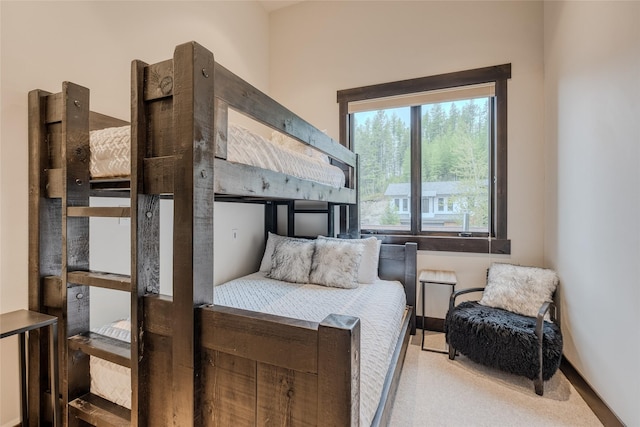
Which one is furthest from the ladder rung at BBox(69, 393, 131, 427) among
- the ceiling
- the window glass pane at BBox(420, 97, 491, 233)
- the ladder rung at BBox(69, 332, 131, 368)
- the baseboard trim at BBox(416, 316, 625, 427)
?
the ceiling

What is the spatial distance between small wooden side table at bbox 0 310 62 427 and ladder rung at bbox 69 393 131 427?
110 mm

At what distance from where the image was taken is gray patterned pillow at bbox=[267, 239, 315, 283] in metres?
2.72

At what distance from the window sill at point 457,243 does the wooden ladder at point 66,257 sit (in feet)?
8.45

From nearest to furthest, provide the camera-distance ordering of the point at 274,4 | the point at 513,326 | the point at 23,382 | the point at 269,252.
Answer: the point at 23,382 < the point at 513,326 < the point at 269,252 < the point at 274,4

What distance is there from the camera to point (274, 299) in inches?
86.8

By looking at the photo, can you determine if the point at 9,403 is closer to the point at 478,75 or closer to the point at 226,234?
the point at 226,234

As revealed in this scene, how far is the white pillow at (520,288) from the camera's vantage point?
2.36 metres

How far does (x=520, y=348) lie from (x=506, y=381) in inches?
13.9

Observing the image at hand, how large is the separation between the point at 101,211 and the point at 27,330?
0.61 meters

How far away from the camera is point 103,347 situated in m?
1.20

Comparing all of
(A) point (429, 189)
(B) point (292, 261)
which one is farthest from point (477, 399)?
(A) point (429, 189)

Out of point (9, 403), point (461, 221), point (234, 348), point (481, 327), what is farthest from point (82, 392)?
point (461, 221)

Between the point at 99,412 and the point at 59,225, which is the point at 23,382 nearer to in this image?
the point at 99,412

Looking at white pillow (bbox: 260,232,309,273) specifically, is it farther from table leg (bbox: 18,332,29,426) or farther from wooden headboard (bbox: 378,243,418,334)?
table leg (bbox: 18,332,29,426)
